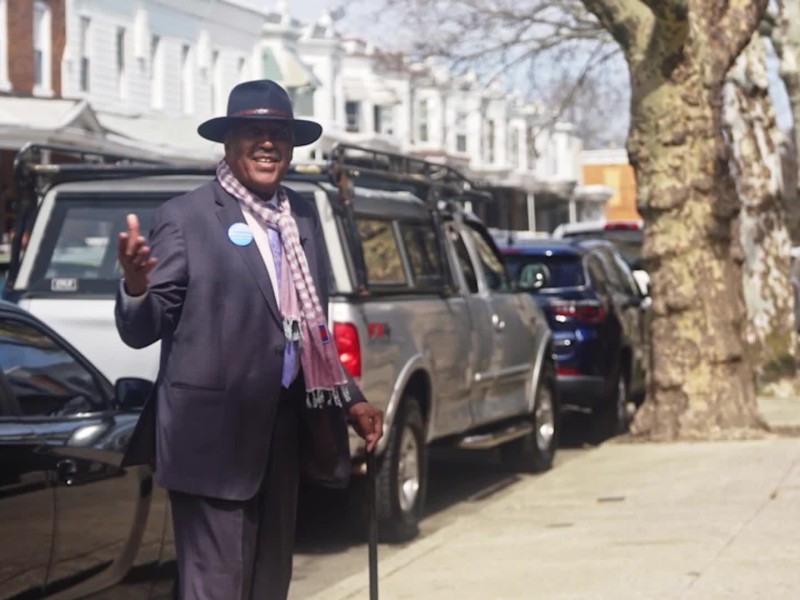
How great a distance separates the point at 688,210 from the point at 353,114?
1605 inches

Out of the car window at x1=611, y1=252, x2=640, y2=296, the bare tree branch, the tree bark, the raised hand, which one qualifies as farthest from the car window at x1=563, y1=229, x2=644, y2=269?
the raised hand

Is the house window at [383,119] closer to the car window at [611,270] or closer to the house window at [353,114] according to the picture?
the house window at [353,114]

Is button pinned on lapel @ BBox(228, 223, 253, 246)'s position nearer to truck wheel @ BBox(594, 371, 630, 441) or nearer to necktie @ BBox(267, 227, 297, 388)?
necktie @ BBox(267, 227, 297, 388)

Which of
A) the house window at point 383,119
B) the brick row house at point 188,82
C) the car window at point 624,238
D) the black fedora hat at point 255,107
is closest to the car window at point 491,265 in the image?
the black fedora hat at point 255,107

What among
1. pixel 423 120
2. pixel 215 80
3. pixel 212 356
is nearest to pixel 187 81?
pixel 215 80

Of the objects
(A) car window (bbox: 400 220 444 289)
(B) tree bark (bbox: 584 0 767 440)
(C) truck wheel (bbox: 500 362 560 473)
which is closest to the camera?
(A) car window (bbox: 400 220 444 289)

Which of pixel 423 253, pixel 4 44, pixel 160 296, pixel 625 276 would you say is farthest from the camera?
pixel 4 44

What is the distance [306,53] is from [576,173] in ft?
98.5

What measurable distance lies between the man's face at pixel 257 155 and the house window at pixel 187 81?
34.8m

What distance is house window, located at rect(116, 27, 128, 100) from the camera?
121 feet

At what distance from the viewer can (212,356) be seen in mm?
5066

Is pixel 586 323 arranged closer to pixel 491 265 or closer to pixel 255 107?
pixel 491 265

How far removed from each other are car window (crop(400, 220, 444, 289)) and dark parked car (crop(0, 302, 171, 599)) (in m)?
4.01

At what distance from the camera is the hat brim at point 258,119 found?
17.2 ft
